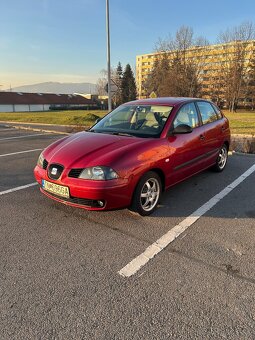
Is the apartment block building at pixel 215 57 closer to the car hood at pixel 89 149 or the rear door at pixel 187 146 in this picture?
the rear door at pixel 187 146

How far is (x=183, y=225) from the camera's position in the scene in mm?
3855

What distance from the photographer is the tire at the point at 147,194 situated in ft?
12.7

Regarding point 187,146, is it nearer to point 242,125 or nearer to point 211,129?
point 211,129

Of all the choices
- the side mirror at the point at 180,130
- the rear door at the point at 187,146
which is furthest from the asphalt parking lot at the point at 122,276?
the side mirror at the point at 180,130

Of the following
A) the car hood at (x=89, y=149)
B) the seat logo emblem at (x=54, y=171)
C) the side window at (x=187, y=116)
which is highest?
the side window at (x=187, y=116)

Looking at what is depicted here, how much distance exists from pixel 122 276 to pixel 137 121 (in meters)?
2.76

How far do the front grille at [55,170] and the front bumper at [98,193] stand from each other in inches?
3.4

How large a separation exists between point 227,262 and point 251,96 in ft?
197

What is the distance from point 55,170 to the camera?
3848 millimetres

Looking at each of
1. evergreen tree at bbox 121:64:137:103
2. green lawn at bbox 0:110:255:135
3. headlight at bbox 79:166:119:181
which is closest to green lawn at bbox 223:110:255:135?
green lawn at bbox 0:110:255:135

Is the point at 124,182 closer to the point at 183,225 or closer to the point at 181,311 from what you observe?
the point at 183,225

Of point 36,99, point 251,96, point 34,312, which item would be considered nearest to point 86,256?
point 34,312

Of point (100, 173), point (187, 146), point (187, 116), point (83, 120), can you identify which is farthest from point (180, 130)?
point (83, 120)

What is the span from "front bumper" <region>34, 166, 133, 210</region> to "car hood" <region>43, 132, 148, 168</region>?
0.23m
